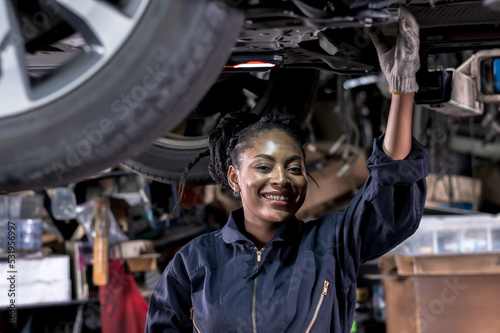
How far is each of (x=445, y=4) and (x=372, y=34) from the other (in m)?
0.23

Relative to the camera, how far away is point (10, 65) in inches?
46.0

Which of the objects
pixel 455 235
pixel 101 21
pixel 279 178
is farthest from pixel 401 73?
pixel 455 235

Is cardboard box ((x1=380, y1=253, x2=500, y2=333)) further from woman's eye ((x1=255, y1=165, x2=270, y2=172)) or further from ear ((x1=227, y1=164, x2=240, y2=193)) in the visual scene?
woman's eye ((x1=255, y1=165, x2=270, y2=172))

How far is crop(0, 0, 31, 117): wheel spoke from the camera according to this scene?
1.17 metres

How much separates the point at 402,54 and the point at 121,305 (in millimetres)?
3052

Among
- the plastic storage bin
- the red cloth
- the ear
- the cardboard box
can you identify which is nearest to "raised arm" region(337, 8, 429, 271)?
the ear

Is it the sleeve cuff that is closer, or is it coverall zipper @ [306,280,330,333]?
the sleeve cuff

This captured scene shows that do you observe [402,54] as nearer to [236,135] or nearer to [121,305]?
[236,135]

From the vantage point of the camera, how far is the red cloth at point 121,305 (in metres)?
4.05

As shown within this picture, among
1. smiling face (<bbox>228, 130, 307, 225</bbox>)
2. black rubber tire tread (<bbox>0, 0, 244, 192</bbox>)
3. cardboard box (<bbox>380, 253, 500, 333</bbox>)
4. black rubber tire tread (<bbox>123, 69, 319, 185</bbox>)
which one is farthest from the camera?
cardboard box (<bbox>380, 253, 500, 333</bbox>)

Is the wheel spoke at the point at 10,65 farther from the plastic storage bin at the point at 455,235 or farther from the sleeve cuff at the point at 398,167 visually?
the plastic storage bin at the point at 455,235

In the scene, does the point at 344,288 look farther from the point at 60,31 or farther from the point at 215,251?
the point at 60,31

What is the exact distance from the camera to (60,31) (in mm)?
1383

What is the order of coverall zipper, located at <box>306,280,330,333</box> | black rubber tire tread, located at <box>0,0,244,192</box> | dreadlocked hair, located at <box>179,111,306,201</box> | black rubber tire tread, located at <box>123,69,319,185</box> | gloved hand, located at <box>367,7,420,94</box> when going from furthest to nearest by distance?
black rubber tire tread, located at <box>123,69,319,185</box> < dreadlocked hair, located at <box>179,111,306,201</box> < coverall zipper, located at <box>306,280,330,333</box> < gloved hand, located at <box>367,7,420,94</box> < black rubber tire tread, located at <box>0,0,244,192</box>
